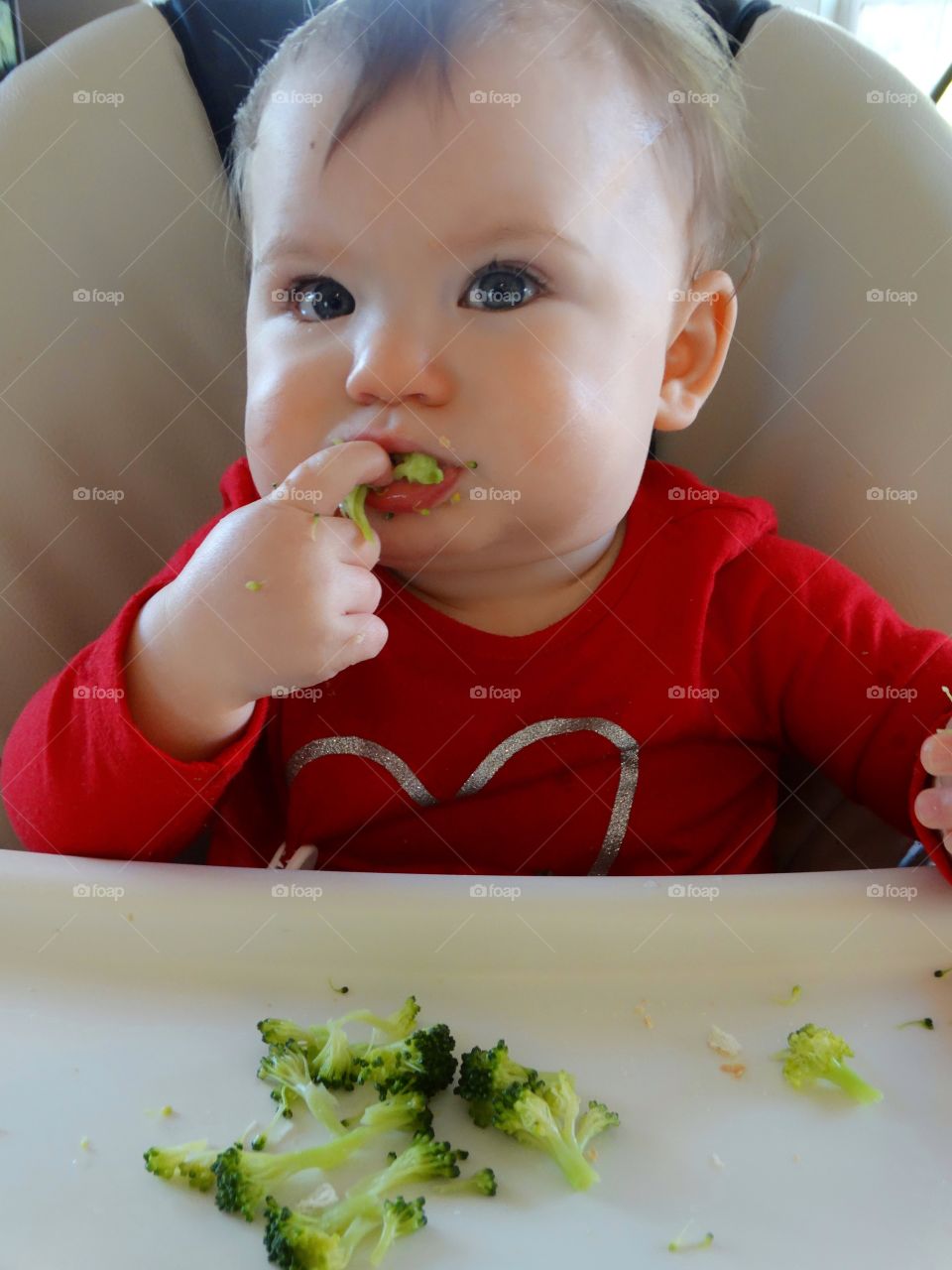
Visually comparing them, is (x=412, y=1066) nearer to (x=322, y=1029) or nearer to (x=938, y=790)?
(x=322, y=1029)

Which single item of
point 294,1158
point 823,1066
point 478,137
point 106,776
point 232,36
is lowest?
point 106,776

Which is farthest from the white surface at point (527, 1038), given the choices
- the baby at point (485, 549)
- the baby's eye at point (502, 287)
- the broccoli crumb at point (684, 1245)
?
the baby's eye at point (502, 287)

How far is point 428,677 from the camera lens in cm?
96

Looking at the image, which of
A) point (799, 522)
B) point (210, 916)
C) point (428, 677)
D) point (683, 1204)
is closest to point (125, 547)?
point (428, 677)

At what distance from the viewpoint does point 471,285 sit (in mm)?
798

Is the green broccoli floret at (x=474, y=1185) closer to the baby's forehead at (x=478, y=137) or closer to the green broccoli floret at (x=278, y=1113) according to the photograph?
the green broccoli floret at (x=278, y=1113)

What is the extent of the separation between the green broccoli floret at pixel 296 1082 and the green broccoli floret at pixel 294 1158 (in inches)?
0.6

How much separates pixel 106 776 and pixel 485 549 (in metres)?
0.32

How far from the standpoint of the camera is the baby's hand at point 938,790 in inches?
29.9

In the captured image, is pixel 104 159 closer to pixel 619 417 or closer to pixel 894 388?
pixel 619 417

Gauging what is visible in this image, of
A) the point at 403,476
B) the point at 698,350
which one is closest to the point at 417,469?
the point at 403,476

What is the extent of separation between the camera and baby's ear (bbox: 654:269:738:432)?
3.24 ft

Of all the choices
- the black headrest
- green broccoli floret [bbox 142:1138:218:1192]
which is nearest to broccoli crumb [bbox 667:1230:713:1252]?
green broccoli floret [bbox 142:1138:218:1192]

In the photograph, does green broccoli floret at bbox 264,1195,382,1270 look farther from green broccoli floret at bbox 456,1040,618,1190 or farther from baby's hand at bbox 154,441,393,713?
baby's hand at bbox 154,441,393,713
